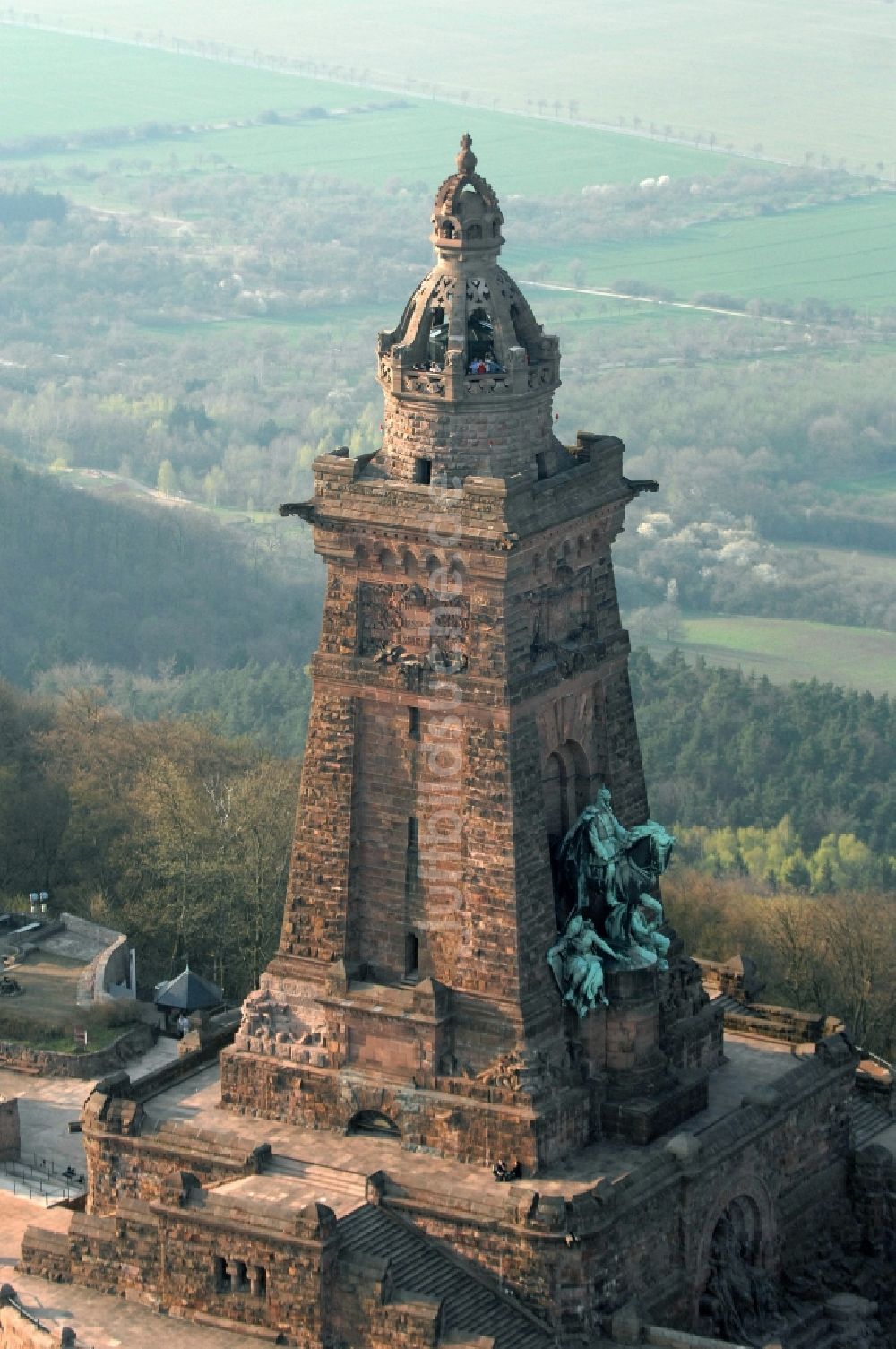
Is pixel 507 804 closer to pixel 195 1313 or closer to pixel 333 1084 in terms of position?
pixel 333 1084

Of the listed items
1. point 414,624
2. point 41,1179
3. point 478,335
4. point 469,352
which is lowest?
point 41,1179

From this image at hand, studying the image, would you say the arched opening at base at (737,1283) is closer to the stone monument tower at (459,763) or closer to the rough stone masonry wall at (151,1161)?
the stone monument tower at (459,763)

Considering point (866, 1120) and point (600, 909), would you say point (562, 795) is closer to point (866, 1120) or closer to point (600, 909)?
point (600, 909)

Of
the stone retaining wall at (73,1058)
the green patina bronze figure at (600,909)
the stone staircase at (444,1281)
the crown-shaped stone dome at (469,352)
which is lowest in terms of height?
the stone retaining wall at (73,1058)

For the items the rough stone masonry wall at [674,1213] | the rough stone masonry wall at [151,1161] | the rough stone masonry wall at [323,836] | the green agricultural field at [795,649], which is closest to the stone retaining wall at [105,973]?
the rough stone masonry wall at [151,1161]

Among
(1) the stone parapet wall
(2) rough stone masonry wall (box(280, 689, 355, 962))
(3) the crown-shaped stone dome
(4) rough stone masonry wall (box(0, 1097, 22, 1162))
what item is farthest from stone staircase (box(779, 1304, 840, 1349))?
(4) rough stone masonry wall (box(0, 1097, 22, 1162))

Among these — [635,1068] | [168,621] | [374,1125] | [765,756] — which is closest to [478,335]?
[635,1068]

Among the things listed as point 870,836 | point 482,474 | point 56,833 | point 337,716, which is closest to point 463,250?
point 482,474

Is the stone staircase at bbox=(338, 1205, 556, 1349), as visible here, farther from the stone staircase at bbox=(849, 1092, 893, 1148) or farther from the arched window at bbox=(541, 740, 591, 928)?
the stone staircase at bbox=(849, 1092, 893, 1148)
